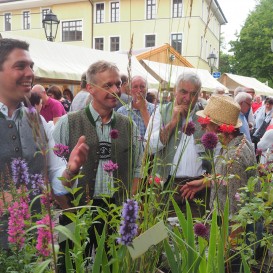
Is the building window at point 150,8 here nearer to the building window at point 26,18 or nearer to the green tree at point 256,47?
the building window at point 26,18

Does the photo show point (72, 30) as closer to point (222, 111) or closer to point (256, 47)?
point (256, 47)

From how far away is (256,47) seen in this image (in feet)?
119

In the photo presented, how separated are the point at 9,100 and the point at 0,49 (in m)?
0.21

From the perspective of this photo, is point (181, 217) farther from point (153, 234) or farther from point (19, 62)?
point (19, 62)

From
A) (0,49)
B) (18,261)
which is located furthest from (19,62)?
(18,261)

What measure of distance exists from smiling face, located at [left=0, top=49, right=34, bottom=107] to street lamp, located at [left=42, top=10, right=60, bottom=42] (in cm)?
717

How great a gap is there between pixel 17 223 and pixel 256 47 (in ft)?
123

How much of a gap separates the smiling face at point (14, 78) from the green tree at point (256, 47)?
36.5m

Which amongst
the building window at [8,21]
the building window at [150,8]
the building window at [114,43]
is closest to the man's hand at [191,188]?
the building window at [150,8]

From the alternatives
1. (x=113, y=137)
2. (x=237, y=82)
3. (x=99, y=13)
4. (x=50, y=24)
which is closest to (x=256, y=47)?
(x=99, y=13)

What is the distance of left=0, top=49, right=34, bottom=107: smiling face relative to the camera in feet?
5.42

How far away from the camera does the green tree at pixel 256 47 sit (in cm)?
3603

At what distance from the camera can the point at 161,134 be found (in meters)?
1.38

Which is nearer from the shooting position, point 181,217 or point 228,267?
point 181,217
